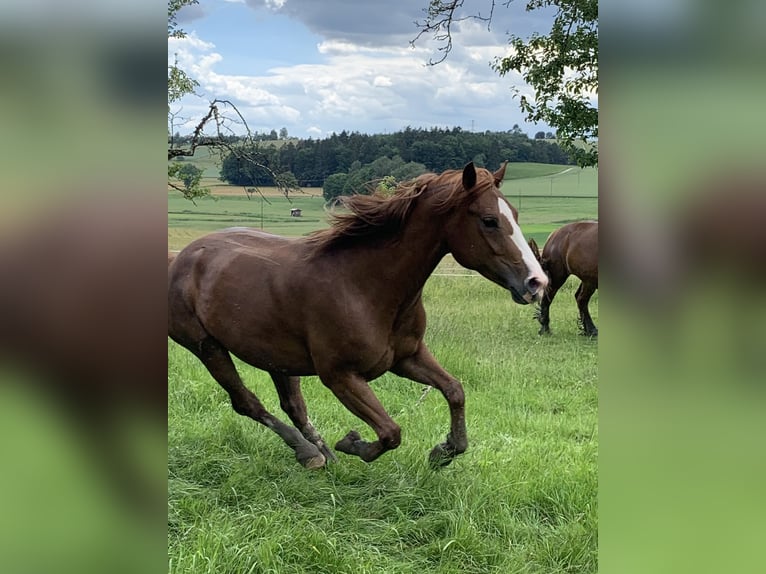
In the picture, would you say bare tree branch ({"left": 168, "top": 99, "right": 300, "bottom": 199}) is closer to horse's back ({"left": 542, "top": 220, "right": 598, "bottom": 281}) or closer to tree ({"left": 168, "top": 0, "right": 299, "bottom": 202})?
tree ({"left": 168, "top": 0, "right": 299, "bottom": 202})

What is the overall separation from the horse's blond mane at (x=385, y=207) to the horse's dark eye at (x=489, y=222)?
0.43 ft

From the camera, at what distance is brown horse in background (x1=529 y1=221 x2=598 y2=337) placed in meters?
6.62

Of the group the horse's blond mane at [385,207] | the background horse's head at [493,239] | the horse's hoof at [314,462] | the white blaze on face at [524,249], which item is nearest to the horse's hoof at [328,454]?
the horse's hoof at [314,462]

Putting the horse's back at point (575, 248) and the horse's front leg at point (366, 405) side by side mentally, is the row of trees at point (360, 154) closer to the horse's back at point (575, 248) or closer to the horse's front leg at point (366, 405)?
the horse's front leg at point (366, 405)

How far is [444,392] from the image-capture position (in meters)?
3.02

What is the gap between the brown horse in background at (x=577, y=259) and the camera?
6.62 m

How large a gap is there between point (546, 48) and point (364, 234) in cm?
312

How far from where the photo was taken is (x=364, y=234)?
2891 millimetres

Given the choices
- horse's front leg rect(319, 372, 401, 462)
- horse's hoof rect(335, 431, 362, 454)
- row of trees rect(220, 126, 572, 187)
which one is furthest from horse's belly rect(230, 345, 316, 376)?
row of trees rect(220, 126, 572, 187)

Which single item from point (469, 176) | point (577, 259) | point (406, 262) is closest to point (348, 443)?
point (406, 262)

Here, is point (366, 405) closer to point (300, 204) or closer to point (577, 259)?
point (300, 204)

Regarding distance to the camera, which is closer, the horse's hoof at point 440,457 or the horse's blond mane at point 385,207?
the horse's blond mane at point 385,207

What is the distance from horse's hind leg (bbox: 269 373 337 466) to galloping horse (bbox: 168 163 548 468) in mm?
470

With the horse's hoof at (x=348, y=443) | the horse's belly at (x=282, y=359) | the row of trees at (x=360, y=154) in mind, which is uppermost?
the row of trees at (x=360, y=154)
